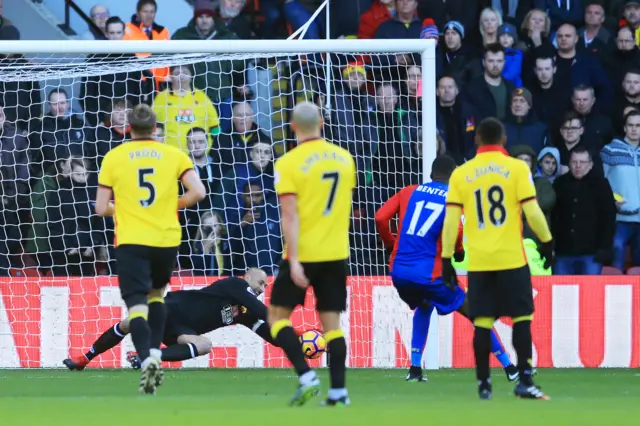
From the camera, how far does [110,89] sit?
15297 millimetres

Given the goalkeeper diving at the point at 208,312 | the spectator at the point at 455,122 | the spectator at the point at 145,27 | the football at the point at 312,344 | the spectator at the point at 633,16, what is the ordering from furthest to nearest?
the spectator at the point at 633,16 < the spectator at the point at 145,27 < the spectator at the point at 455,122 < the football at the point at 312,344 < the goalkeeper diving at the point at 208,312

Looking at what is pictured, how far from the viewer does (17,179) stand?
14.8 m

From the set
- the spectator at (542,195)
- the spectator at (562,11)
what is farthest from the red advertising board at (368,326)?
the spectator at (562,11)

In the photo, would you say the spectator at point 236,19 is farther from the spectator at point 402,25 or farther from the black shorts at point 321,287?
the black shorts at point 321,287

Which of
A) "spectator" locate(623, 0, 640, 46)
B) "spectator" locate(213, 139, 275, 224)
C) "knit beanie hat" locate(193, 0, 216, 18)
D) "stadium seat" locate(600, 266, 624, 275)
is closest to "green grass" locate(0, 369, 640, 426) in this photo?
"stadium seat" locate(600, 266, 624, 275)

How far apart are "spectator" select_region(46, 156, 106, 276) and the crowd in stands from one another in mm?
18

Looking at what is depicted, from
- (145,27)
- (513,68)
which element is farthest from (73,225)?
(513,68)

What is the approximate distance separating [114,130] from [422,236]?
4634 millimetres

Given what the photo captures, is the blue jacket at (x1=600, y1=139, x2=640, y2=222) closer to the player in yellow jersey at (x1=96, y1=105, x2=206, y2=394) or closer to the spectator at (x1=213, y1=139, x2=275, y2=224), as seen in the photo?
the spectator at (x1=213, y1=139, x2=275, y2=224)

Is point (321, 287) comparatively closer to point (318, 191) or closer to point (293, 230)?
point (293, 230)

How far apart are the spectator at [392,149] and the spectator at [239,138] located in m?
1.24

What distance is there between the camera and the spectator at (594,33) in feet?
53.7

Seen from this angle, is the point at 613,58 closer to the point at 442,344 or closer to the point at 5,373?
the point at 442,344

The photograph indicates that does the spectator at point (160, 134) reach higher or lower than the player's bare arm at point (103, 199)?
higher
